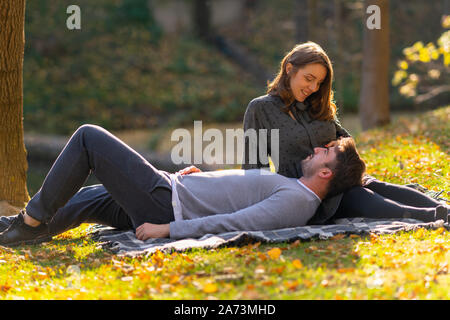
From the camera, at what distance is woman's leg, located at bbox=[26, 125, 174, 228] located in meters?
4.40

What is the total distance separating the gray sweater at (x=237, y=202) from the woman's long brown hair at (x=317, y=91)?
989 mm

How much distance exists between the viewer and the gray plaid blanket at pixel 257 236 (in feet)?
13.9

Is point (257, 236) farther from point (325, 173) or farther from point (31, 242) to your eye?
point (31, 242)

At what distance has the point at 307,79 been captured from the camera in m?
5.13

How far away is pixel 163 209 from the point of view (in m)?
4.51

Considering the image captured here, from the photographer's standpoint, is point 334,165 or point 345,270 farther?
point 334,165

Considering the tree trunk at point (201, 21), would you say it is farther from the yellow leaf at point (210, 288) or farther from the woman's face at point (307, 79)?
the yellow leaf at point (210, 288)

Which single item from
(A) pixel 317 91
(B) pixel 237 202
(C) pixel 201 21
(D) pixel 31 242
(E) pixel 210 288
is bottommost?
(D) pixel 31 242

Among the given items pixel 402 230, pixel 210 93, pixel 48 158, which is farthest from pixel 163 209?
pixel 210 93

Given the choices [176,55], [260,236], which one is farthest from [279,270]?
[176,55]

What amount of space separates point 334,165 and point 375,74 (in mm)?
7778

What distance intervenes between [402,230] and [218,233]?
141 centimetres

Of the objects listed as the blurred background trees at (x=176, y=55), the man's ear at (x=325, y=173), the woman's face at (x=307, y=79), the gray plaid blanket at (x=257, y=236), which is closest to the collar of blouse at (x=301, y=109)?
the woman's face at (x=307, y=79)

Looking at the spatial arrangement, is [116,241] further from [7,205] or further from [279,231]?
[7,205]
